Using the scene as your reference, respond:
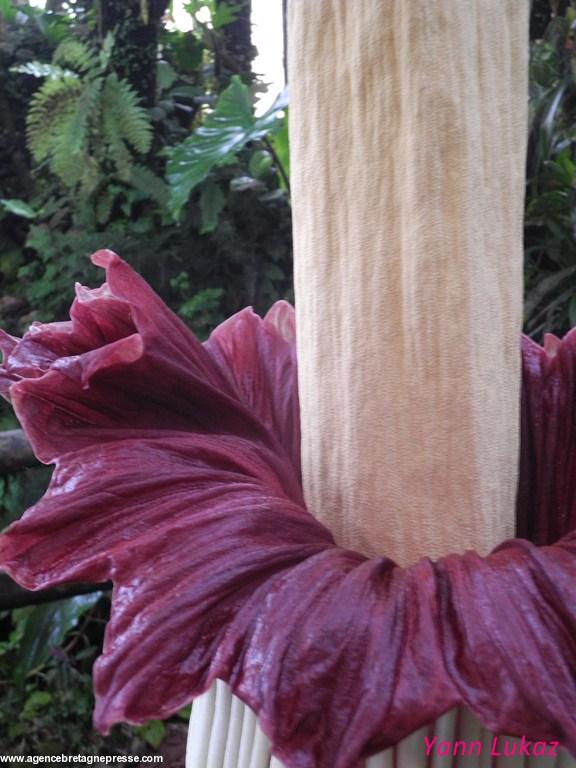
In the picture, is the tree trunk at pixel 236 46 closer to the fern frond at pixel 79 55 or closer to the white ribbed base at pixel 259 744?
the fern frond at pixel 79 55

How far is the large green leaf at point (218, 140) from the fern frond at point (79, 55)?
55 centimetres

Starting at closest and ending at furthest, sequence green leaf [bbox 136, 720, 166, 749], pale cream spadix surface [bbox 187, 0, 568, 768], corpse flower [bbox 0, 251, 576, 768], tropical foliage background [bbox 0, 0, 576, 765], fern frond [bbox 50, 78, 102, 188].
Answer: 1. corpse flower [bbox 0, 251, 576, 768]
2. pale cream spadix surface [bbox 187, 0, 568, 768]
3. green leaf [bbox 136, 720, 166, 749]
4. tropical foliage background [bbox 0, 0, 576, 765]
5. fern frond [bbox 50, 78, 102, 188]

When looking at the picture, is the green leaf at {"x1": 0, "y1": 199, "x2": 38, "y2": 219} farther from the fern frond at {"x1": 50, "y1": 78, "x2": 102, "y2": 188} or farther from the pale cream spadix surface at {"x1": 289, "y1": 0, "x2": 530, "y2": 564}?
the pale cream spadix surface at {"x1": 289, "y1": 0, "x2": 530, "y2": 564}

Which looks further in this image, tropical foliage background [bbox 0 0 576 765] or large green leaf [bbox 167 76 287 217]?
large green leaf [bbox 167 76 287 217]

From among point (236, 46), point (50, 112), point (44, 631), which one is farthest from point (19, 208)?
point (44, 631)

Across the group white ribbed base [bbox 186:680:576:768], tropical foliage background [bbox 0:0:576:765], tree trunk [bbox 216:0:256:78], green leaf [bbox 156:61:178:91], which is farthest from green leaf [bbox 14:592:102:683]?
tree trunk [bbox 216:0:256:78]

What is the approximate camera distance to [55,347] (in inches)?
18.2

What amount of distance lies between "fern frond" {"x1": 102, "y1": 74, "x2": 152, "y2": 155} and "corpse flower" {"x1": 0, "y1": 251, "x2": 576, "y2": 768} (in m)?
2.20

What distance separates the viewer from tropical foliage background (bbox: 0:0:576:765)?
1.73m

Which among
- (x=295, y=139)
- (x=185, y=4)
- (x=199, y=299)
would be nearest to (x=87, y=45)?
(x=185, y=4)

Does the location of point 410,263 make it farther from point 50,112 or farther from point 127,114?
point 50,112

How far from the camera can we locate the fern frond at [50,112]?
251 cm

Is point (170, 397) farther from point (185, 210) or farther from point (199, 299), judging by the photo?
point (185, 210)

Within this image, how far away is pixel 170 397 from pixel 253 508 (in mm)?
117
